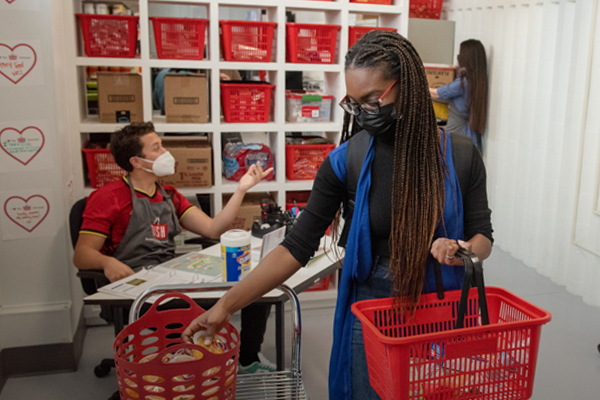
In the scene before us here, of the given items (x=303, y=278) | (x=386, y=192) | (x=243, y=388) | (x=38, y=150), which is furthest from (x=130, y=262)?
(x=386, y=192)

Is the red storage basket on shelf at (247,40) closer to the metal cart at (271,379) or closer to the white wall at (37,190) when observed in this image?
the white wall at (37,190)

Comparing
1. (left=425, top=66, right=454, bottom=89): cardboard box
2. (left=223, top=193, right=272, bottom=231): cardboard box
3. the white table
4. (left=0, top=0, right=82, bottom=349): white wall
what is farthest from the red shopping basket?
(left=425, top=66, right=454, bottom=89): cardboard box

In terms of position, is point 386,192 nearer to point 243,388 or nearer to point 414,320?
point 414,320

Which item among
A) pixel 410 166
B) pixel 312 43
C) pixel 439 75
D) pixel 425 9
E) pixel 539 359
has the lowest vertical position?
pixel 539 359

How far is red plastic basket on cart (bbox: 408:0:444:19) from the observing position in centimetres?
575

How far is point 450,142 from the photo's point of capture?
4.92ft

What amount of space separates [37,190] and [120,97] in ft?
2.65

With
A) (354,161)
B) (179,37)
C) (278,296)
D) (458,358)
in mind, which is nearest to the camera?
(458,358)

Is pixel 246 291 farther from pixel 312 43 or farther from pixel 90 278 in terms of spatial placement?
pixel 312 43

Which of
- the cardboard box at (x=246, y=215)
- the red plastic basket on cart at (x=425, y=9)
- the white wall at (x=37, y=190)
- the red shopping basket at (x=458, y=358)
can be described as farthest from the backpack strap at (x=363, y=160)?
the red plastic basket on cart at (x=425, y=9)

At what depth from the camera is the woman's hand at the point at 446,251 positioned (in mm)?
1344

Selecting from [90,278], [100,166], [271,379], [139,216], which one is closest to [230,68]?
[100,166]

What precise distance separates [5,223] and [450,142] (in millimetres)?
2383

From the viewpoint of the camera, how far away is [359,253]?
4.88ft
